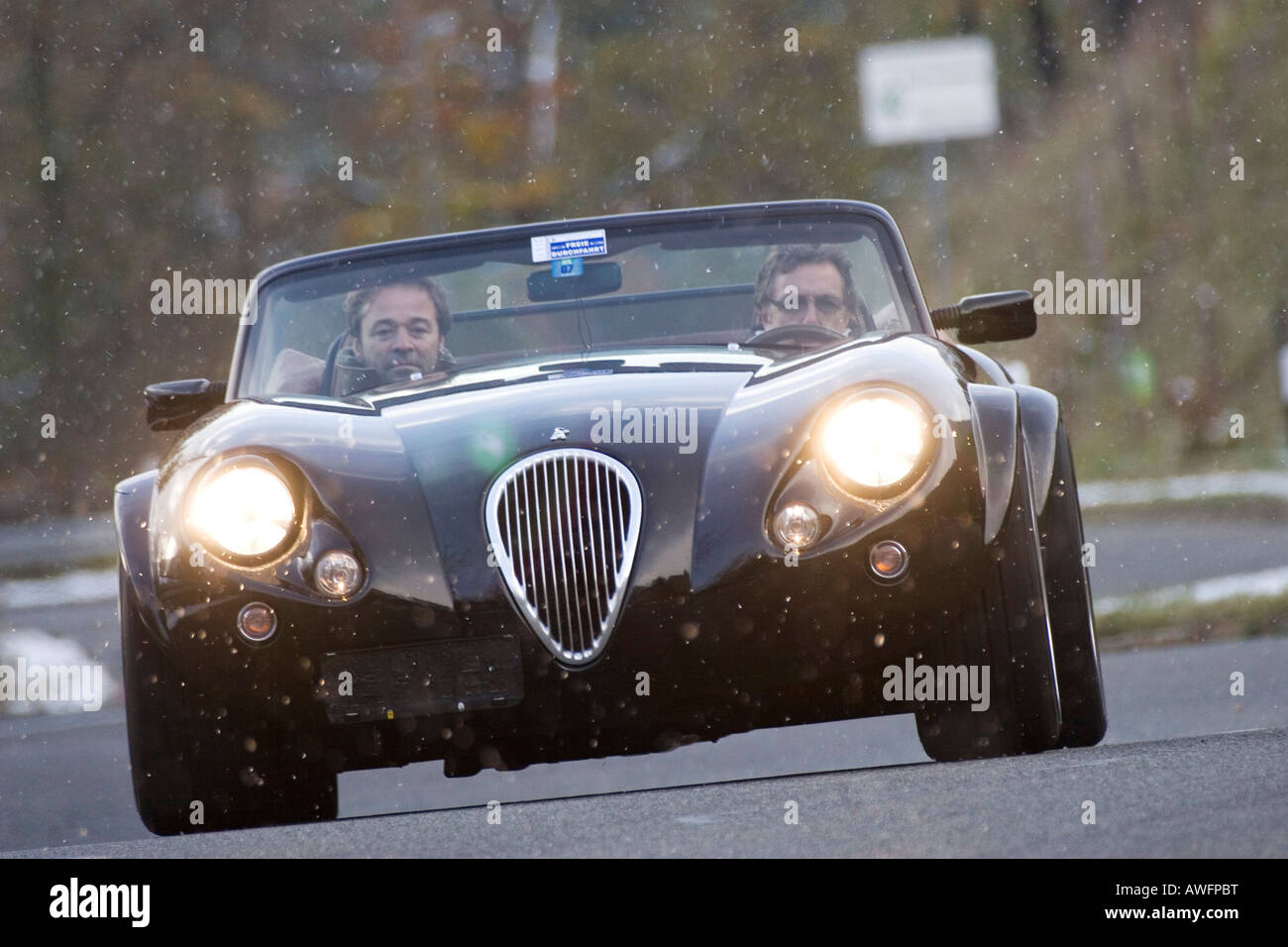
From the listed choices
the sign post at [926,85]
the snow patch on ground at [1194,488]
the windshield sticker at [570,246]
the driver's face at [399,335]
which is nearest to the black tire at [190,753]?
the driver's face at [399,335]

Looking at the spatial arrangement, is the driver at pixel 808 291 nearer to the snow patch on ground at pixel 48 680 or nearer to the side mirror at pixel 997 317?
the side mirror at pixel 997 317

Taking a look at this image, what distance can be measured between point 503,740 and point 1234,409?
22.8 m

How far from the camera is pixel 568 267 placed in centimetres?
598

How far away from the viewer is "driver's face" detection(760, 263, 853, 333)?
5.80m

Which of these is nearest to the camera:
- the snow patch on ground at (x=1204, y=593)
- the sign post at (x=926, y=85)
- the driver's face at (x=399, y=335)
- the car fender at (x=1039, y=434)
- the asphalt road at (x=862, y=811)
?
the asphalt road at (x=862, y=811)

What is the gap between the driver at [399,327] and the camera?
5.73 m

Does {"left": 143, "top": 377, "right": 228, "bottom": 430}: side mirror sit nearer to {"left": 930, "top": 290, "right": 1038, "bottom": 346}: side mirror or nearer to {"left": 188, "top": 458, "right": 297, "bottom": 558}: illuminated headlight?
{"left": 188, "top": 458, "right": 297, "bottom": 558}: illuminated headlight

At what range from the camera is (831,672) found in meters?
4.28

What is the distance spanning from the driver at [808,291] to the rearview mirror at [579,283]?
16.2 inches

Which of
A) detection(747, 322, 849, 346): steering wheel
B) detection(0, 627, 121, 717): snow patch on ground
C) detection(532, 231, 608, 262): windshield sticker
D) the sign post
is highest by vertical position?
the sign post

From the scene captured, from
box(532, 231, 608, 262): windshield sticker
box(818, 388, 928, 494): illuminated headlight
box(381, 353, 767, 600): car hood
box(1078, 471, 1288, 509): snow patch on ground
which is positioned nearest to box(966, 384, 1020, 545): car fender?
box(818, 388, 928, 494): illuminated headlight

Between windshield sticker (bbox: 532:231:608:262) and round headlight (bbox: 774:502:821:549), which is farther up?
windshield sticker (bbox: 532:231:608:262)

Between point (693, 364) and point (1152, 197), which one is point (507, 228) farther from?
point (1152, 197)

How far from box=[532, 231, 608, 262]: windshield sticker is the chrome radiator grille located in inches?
74.8
